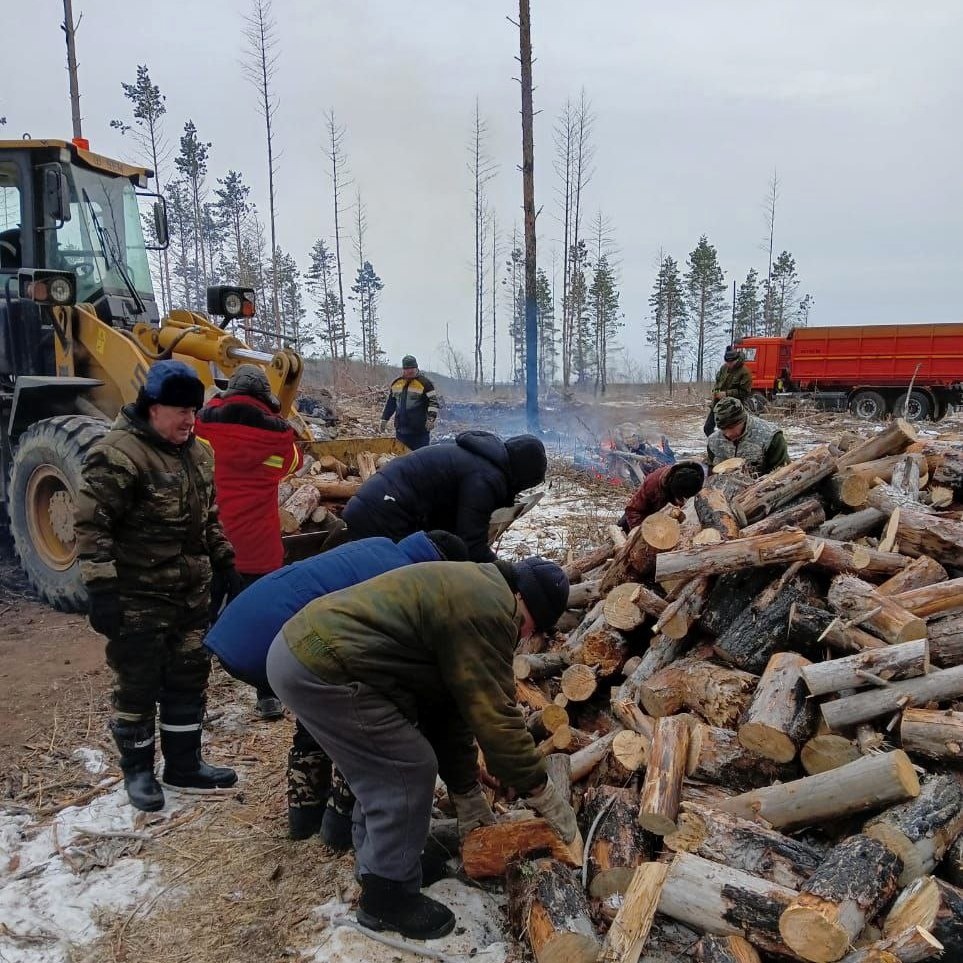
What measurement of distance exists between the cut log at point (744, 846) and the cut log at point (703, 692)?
74cm

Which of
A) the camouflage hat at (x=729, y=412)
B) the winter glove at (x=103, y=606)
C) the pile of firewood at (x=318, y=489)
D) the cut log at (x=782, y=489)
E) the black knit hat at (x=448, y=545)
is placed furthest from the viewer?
the pile of firewood at (x=318, y=489)

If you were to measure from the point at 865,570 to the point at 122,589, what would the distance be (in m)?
3.97

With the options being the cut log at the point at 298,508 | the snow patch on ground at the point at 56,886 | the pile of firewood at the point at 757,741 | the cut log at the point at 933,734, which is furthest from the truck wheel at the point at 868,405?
the snow patch on ground at the point at 56,886

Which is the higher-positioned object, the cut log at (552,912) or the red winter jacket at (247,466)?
the red winter jacket at (247,466)

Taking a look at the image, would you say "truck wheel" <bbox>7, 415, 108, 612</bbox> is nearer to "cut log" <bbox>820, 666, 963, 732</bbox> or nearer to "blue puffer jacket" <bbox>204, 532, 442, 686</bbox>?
"blue puffer jacket" <bbox>204, 532, 442, 686</bbox>

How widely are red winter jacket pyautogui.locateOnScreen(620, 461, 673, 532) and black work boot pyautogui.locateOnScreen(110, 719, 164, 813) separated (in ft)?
11.5

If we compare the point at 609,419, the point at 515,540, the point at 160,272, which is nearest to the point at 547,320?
the point at 160,272

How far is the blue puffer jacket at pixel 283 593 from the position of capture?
2.89 m

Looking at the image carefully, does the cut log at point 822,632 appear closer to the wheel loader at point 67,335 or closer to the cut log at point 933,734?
the cut log at point 933,734

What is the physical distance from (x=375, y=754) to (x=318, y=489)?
456 cm

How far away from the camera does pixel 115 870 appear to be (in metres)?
3.18

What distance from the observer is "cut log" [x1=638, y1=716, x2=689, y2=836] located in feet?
9.54

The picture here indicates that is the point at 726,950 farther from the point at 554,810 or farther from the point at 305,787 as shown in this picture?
the point at 305,787

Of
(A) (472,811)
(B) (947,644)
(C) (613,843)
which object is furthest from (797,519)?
(A) (472,811)
